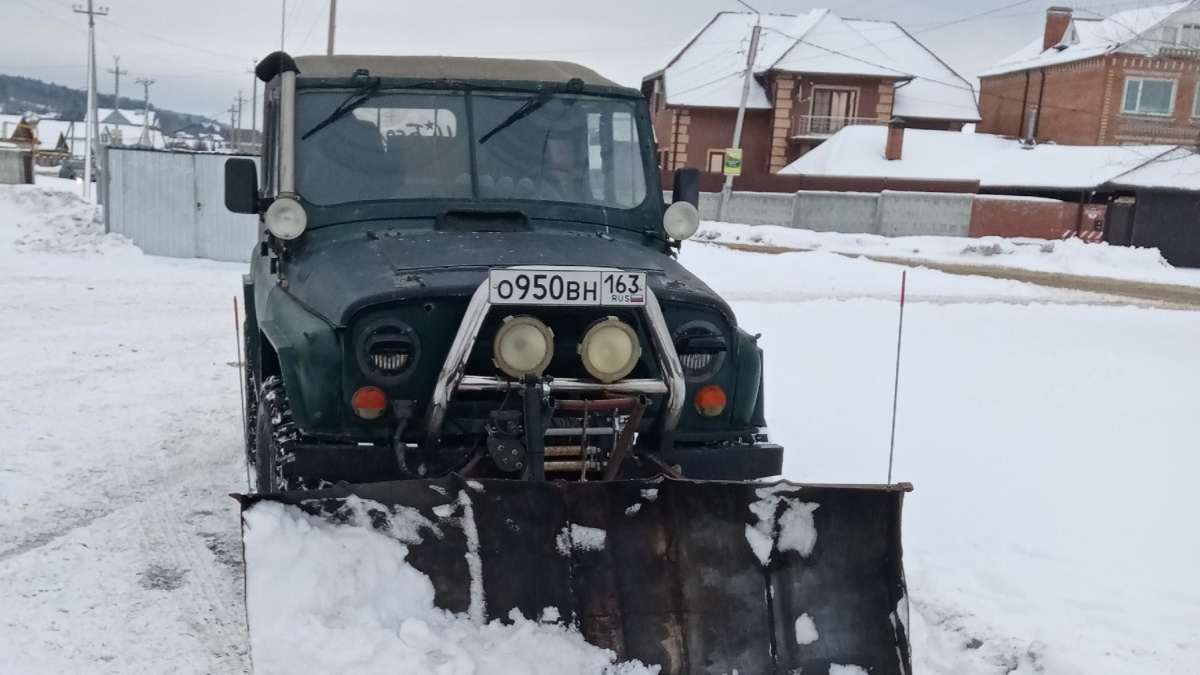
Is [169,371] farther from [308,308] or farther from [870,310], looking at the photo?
[870,310]

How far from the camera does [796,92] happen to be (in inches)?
1842

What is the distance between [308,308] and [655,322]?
1317mm

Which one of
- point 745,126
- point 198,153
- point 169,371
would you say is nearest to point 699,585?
point 169,371

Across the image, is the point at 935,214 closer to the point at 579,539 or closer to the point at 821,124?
the point at 821,124

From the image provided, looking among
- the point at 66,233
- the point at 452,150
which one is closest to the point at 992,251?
the point at 66,233

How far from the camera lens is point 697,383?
167 inches

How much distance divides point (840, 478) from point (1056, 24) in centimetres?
4752

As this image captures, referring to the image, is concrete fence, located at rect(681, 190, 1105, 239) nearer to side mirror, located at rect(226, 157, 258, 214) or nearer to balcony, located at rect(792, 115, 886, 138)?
balcony, located at rect(792, 115, 886, 138)

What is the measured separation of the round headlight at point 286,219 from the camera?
464cm

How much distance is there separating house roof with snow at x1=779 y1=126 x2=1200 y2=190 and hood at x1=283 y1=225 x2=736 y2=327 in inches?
1318

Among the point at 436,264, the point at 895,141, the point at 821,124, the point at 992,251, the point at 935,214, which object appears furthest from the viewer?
the point at 821,124

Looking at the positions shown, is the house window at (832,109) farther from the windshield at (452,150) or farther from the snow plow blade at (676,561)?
the snow plow blade at (676,561)

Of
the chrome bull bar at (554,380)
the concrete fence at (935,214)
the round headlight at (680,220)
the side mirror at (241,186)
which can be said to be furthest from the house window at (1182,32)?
the chrome bull bar at (554,380)

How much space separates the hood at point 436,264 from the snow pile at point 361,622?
0.81 m
